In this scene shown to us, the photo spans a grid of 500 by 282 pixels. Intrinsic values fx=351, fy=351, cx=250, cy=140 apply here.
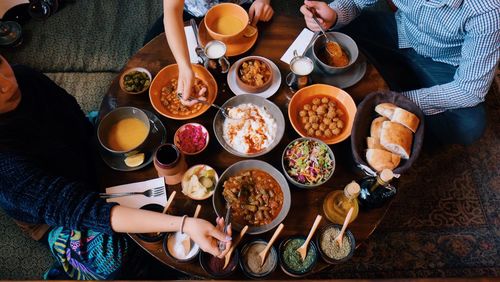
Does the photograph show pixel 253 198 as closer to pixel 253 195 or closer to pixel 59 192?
pixel 253 195

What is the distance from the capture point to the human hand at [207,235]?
1.50m

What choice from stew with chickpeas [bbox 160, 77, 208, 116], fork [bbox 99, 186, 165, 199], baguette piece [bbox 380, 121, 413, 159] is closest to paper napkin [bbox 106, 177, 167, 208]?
fork [bbox 99, 186, 165, 199]

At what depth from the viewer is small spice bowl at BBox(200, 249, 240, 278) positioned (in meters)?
1.53

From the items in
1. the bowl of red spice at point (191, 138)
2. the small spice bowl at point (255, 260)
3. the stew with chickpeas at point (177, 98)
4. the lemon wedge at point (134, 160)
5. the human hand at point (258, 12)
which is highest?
the human hand at point (258, 12)

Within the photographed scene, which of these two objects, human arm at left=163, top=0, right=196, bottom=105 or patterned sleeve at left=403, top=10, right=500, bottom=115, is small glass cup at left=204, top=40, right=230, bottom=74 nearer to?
human arm at left=163, top=0, right=196, bottom=105

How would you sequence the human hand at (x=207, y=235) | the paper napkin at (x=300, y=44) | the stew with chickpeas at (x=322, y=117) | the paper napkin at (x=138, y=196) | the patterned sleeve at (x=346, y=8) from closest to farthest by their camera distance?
1. the human hand at (x=207, y=235)
2. the paper napkin at (x=138, y=196)
3. the stew with chickpeas at (x=322, y=117)
4. the paper napkin at (x=300, y=44)
5. the patterned sleeve at (x=346, y=8)

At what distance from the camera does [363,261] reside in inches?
99.4

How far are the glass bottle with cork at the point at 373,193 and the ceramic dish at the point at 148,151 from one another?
103cm

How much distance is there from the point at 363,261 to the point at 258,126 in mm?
1384

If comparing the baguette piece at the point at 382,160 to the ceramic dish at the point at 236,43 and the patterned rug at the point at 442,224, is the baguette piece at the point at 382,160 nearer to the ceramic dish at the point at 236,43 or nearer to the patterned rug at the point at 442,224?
the ceramic dish at the point at 236,43

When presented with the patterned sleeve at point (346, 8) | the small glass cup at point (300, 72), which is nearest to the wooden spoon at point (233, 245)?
the small glass cup at point (300, 72)

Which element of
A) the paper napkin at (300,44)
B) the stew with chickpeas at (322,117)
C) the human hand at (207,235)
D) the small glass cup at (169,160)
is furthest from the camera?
the paper napkin at (300,44)

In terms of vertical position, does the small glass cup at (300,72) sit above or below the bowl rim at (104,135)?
above

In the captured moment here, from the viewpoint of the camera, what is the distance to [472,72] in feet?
6.60
